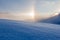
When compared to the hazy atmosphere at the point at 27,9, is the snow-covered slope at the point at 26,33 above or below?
below

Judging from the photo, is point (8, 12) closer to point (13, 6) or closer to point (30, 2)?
point (13, 6)

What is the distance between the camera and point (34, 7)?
2.16 meters

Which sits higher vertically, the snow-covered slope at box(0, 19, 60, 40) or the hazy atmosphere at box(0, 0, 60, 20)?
the hazy atmosphere at box(0, 0, 60, 20)

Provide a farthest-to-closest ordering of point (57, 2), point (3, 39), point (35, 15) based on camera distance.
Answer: point (57, 2), point (35, 15), point (3, 39)

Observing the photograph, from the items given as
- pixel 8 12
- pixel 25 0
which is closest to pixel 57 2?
pixel 25 0

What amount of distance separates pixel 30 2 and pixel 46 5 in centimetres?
31

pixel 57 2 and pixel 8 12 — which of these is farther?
pixel 57 2

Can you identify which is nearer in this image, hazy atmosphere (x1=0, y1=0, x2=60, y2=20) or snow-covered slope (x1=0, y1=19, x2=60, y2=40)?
snow-covered slope (x1=0, y1=19, x2=60, y2=40)

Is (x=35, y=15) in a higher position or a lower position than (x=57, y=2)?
lower

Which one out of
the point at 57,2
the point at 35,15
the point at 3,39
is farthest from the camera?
the point at 57,2

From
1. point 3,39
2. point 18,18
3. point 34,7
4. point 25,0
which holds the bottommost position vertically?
point 3,39

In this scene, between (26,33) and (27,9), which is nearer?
(26,33)

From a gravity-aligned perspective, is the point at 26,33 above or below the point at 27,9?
below

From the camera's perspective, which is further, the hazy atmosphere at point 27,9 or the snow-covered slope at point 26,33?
the hazy atmosphere at point 27,9
